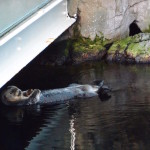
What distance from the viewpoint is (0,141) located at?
31.9 ft

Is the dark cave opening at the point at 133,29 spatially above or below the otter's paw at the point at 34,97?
above

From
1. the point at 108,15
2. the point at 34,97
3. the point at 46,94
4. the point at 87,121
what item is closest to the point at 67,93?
the point at 46,94

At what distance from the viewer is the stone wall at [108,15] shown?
55.0ft

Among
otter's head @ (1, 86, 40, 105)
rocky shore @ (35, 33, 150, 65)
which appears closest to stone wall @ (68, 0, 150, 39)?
rocky shore @ (35, 33, 150, 65)

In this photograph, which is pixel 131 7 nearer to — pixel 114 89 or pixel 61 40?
pixel 61 40

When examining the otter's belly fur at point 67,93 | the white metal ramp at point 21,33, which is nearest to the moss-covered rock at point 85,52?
the white metal ramp at point 21,33

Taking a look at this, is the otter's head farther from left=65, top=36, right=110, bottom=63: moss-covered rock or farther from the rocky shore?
left=65, top=36, right=110, bottom=63: moss-covered rock

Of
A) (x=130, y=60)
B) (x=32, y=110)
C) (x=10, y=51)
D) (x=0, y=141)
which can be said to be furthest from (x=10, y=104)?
(x=130, y=60)

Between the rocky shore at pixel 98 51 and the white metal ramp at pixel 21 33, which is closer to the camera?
the white metal ramp at pixel 21 33

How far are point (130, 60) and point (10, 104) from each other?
17.4 feet

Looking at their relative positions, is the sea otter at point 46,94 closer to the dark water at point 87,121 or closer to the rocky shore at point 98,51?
the dark water at point 87,121

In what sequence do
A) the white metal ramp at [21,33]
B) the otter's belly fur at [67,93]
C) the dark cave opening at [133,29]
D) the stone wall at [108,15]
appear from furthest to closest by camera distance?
the dark cave opening at [133,29]
the stone wall at [108,15]
the otter's belly fur at [67,93]
the white metal ramp at [21,33]

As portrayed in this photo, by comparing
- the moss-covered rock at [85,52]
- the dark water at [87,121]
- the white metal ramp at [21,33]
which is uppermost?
the moss-covered rock at [85,52]

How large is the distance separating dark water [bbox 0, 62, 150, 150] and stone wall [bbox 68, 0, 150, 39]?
3.29 meters
